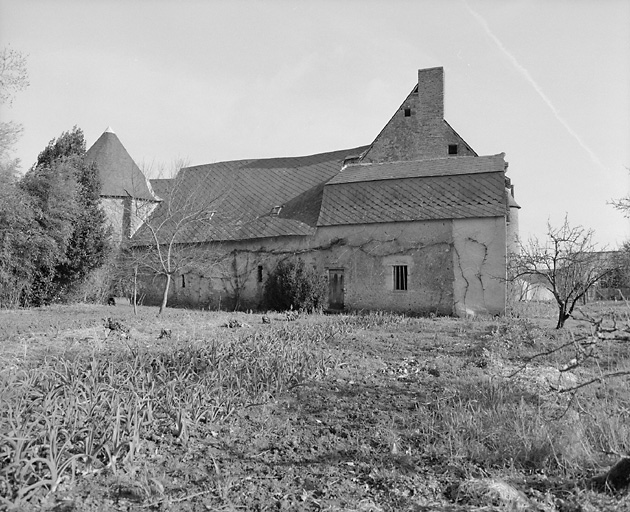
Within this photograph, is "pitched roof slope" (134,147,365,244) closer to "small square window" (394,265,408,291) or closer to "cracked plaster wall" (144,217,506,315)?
"cracked plaster wall" (144,217,506,315)

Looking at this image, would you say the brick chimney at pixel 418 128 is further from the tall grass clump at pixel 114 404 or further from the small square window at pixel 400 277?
the tall grass clump at pixel 114 404

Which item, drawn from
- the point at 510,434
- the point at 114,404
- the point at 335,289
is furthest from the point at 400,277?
the point at 114,404

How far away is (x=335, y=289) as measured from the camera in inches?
727

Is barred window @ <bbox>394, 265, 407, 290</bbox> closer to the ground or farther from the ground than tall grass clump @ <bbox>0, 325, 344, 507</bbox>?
farther from the ground

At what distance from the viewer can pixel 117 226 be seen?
22312 millimetres

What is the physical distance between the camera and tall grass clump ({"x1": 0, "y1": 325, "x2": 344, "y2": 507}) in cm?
338

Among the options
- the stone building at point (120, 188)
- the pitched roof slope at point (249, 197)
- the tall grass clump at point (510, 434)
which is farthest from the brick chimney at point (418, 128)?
the tall grass clump at point (510, 434)

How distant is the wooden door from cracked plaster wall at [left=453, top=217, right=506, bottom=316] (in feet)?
13.5

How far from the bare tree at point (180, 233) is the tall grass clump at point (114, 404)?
13.0 meters

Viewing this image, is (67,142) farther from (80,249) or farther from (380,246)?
(380,246)

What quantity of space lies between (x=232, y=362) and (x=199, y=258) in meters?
14.8

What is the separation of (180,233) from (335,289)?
25.1 feet

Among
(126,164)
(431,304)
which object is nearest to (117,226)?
(126,164)

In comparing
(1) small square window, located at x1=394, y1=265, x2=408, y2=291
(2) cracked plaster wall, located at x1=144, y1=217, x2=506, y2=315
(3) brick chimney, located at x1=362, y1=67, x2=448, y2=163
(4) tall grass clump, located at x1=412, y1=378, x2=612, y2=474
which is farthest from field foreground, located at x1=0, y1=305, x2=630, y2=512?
(3) brick chimney, located at x1=362, y1=67, x2=448, y2=163
